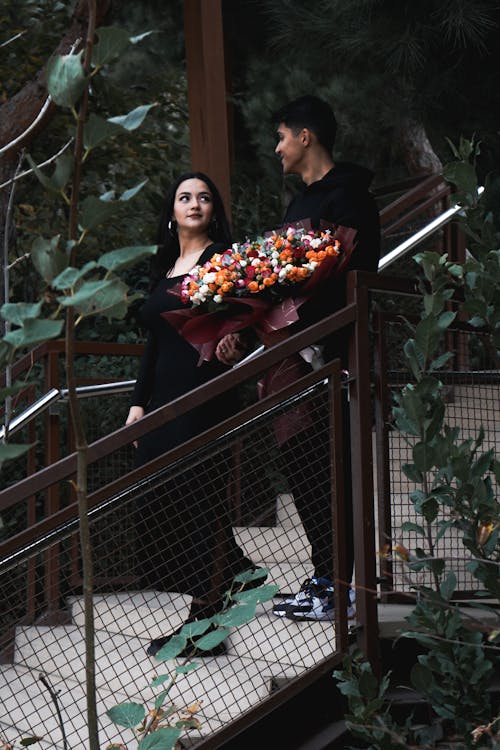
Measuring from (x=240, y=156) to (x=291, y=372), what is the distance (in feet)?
21.4

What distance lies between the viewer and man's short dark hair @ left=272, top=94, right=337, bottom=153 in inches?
149

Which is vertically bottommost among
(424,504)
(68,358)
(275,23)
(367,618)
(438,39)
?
(367,618)

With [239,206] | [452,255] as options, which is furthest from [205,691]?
[239,206]

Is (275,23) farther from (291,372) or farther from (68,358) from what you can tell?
(68,358)

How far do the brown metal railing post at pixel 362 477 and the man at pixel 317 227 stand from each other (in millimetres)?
109

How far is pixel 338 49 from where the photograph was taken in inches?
269

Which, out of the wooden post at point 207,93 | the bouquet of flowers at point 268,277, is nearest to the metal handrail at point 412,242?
the wooden post at point 207,93

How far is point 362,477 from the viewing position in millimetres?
→ 3084

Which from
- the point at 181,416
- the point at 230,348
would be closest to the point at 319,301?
the point at 230,348

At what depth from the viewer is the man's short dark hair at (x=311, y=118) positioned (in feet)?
12.5

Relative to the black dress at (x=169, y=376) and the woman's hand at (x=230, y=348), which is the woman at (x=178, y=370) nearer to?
the black dress at (x=169, y=376)

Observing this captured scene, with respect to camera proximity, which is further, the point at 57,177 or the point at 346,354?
the point at 346,354

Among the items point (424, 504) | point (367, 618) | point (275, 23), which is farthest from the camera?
point (275, 23)

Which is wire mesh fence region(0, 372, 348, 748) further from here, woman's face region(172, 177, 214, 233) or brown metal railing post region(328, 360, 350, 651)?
woman's face region(172, 177, 214, 233)
